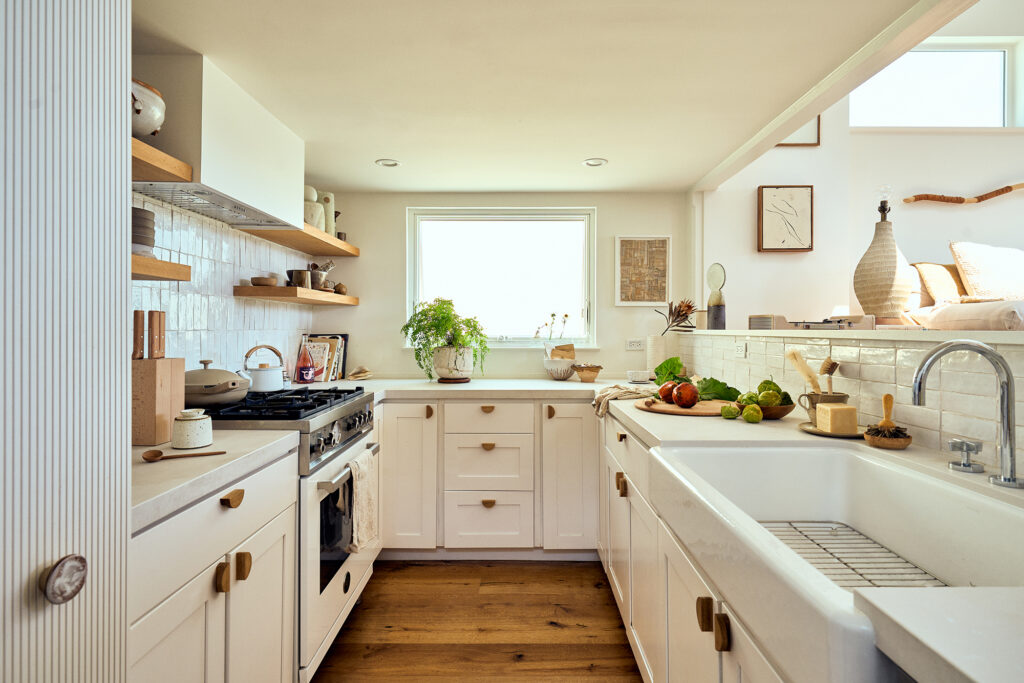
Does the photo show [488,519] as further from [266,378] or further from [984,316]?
[984,316]

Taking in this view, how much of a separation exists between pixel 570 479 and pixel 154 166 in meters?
2.25

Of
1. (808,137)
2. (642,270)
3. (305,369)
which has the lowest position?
(305,369)

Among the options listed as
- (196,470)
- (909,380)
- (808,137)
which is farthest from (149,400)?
(808,137)

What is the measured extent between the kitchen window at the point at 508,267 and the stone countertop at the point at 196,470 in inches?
79.8

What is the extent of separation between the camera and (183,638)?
1.09m

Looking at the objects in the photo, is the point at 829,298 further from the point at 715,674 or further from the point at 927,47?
the point at 715,674

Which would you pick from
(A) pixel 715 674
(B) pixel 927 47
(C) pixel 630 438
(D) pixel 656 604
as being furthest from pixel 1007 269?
(A) pixel 715 674

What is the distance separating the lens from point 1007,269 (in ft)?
9.02

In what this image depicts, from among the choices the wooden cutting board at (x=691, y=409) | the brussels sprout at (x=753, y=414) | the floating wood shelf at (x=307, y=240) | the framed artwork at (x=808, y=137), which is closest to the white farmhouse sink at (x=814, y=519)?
the brussels sprout at (x=753, y=414)

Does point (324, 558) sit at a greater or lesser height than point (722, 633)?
lesser

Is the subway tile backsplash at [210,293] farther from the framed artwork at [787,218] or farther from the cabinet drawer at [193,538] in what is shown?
the framed artwork at [787,218]

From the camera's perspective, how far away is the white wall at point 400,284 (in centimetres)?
347

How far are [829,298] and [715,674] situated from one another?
2.85 meters

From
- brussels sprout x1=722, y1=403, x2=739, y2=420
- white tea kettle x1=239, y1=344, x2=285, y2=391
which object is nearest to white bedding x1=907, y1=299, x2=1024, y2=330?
brussels sprout x1=722, y1=403, x2=739, y2=420
